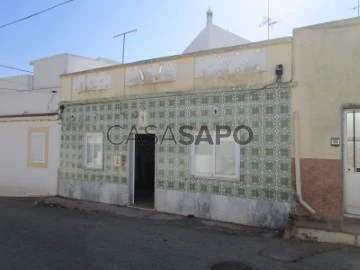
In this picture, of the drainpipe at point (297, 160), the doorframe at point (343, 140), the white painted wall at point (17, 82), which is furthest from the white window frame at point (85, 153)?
the doorframe at point (343, 140)

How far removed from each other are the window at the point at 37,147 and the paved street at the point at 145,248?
493cm

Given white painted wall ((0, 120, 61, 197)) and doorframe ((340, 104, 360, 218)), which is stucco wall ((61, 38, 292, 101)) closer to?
doorframe ((340, 104, 360, 218))

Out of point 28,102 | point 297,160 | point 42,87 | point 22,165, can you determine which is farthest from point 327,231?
point 42,87

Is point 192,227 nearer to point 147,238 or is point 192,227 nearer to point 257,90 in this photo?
point 147,238

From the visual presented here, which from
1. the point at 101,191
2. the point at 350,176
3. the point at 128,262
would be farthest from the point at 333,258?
the point at 101,191

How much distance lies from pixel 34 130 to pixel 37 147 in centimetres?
71

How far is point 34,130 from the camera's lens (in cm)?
1485

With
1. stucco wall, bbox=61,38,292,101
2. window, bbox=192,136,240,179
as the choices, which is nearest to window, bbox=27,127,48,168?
stucco wall, bbox=61,38,292,101

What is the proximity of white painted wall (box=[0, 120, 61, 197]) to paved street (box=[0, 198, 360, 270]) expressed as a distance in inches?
178

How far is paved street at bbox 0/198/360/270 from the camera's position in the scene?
6223 millimetres

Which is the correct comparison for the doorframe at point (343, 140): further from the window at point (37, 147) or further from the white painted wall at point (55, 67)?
the white painted wall at point (55, 67)

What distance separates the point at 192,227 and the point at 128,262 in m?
3.09

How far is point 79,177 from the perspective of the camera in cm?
1313

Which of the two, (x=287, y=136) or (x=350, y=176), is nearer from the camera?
(x=350, y=176)
